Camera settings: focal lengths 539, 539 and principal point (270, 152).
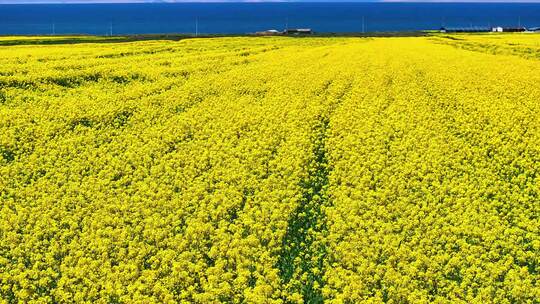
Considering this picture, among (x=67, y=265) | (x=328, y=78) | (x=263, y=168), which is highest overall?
(x=328, y=78)

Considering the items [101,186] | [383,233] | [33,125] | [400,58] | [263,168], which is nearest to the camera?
[383,233]

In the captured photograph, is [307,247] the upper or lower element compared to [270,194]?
lower

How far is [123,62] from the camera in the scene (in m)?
38.2

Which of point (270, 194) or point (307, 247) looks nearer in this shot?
point (307, 247)

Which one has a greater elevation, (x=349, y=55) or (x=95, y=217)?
(x=349, y=55)

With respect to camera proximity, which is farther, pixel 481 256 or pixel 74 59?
pixel 74 59

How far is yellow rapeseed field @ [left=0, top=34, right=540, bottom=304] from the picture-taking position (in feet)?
34.7

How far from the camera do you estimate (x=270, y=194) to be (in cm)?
1417

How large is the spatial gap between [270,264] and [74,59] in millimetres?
32802

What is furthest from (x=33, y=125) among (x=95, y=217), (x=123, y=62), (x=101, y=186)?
(x=123, y=62)

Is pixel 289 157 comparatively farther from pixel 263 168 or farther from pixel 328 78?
pixel 328 78

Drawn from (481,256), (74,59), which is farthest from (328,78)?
(481,256)

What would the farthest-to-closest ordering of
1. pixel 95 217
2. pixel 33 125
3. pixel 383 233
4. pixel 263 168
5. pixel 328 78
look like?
pixel 328 78, pixel 33 125, pixel 263 168, pixel 95 217, pixel 383 233

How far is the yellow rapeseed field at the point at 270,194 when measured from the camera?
34.7ft
